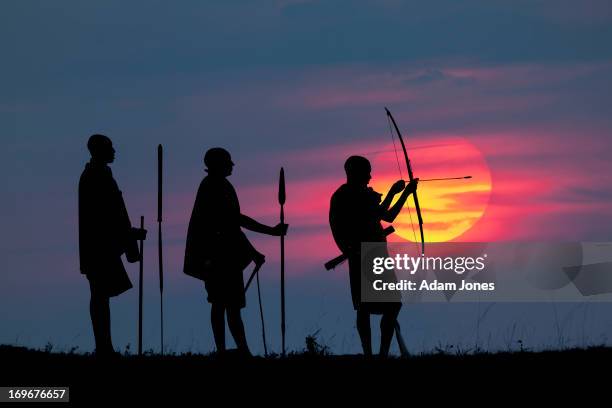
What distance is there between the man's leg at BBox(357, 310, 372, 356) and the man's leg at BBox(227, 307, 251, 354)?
1488mm

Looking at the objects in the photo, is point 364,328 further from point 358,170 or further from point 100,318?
point 100,318

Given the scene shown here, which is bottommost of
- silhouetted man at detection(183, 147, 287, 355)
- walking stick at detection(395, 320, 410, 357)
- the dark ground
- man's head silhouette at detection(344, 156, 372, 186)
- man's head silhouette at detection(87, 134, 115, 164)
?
the dark ground

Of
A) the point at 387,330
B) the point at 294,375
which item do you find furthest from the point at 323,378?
the point at 387,330

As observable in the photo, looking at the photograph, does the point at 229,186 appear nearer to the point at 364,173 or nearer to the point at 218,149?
the point at 218,149

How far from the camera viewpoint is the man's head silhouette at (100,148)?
17234 millimetres

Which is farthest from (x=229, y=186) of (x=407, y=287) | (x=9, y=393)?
(x=9, y=393)

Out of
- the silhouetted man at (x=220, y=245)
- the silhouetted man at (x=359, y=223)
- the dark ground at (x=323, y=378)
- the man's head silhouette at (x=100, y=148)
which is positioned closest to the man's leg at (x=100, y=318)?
the dark ground at (x=323, y=378)

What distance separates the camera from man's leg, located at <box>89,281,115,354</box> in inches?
675

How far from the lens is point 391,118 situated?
20.2m

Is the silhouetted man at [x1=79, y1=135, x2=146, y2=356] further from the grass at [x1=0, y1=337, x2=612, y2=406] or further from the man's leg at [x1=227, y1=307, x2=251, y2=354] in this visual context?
the man's leg at [x1=227, y1=307, x2=251, y2=354]

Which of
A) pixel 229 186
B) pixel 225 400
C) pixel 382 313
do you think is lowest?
pixel 225 400

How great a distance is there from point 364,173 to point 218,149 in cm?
192

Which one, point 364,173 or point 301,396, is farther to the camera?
point 364,173

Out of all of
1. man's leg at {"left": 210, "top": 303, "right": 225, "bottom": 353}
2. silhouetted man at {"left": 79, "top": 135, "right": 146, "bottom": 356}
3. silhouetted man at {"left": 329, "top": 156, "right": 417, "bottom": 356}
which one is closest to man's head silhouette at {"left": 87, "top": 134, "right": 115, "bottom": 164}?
silhouetted man at {"left": 79, "top": 135, "right": 146, "bottom": 356}
